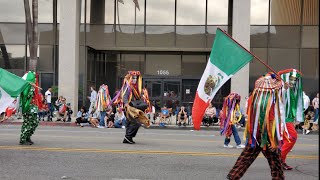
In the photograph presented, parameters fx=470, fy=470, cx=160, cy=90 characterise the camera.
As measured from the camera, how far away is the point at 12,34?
27172 mm

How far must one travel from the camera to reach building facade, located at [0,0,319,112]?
1027 inches

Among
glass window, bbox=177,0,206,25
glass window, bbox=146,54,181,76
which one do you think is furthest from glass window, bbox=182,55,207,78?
glass window, bbox=177,0,206,25

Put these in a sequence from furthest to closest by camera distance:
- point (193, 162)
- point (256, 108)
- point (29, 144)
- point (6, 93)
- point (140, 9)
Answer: point (140, 9)
point (29, 144)
point (6, 93)
point (193, 162)
point (256, 108)

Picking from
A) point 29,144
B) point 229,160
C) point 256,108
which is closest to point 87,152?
point 29,144

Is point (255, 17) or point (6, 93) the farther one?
point (255, 17)

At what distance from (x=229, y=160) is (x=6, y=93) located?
4.98 metres

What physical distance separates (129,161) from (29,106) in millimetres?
3243

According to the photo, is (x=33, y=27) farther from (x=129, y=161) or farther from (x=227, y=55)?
(x=227, y=55)

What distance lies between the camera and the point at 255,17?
1044 inches

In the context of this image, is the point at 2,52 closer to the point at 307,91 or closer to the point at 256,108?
the point at 307,91

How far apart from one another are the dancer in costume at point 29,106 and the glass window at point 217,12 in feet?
57.4

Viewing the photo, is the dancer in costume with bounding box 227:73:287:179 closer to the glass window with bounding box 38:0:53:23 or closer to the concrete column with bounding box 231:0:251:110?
the concrete column with bounding box 231:0:251:110

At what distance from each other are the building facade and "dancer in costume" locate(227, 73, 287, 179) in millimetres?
19321

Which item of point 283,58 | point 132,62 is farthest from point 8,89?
point 283,58
